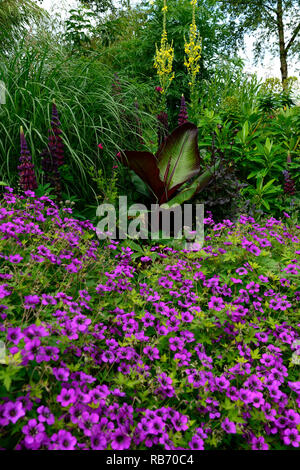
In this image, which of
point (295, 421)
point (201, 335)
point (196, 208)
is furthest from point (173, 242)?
point (295, 421)

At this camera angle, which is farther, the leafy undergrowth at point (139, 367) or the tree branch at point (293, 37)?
the tree branch at point (293, 37)

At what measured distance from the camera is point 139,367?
1.29 m

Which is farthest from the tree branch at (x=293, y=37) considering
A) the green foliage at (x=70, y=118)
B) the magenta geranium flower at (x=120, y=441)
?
the magenta geranium flower at (x=120, y=441)

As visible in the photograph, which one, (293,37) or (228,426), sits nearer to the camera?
(228,426)

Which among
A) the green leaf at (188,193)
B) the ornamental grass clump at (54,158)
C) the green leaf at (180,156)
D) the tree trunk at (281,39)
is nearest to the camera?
the ornamental grass clump at (54,158)

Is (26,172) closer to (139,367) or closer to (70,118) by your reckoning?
(70,118)

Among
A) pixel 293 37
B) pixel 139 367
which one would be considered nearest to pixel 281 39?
pixel 293 37

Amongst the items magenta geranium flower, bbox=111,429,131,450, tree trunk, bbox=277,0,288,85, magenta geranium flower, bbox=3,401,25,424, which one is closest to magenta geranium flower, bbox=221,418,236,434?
magenta geranium flower, bbox=111,429,131,450

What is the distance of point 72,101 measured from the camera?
3367 millimetres

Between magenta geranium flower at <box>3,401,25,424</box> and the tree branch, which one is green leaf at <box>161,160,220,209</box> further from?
the tree branch

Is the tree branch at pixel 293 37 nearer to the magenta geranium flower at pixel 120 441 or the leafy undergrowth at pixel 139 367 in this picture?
the leafy undergrowth at pixel 139 367

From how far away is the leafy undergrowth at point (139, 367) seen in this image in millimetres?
1041

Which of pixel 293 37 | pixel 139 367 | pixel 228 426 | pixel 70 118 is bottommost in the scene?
pixel 228 426
